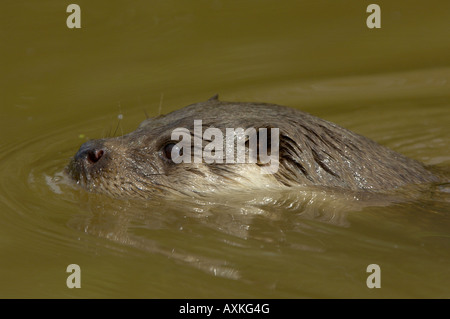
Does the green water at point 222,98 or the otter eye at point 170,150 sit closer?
the green water at point 222,98

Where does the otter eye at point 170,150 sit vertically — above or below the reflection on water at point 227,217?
above

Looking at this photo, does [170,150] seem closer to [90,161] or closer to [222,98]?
[90,161]

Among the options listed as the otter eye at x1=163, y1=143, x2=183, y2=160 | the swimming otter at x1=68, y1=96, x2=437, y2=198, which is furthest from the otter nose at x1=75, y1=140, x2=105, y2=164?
the otter eye at x1=163, y1=143, x2=183, y2=160

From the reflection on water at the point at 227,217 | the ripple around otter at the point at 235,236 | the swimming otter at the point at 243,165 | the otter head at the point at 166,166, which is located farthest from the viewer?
the otter head at the point at 166,166

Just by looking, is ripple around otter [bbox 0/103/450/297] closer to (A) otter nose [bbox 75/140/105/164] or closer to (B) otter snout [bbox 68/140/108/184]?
(B) otter snout [bbox 68/140/108/184]

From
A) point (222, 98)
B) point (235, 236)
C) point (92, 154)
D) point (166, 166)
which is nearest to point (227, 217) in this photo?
point (235, 236)

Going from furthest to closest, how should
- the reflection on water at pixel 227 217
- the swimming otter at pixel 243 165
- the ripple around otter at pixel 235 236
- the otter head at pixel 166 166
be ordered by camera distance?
the otter head at pixel 166 166 < the swimming otter at pixel 243 165 < the reflection on water at pixel 227 217 < the ripple around otter at pixel 235 236

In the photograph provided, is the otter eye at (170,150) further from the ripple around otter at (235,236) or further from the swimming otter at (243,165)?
the ripple around otter at (235,236)

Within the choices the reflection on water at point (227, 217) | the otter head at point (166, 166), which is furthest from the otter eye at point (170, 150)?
the reflection on water at point (227, 217)

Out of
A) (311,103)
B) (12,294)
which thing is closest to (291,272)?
(12,294)
